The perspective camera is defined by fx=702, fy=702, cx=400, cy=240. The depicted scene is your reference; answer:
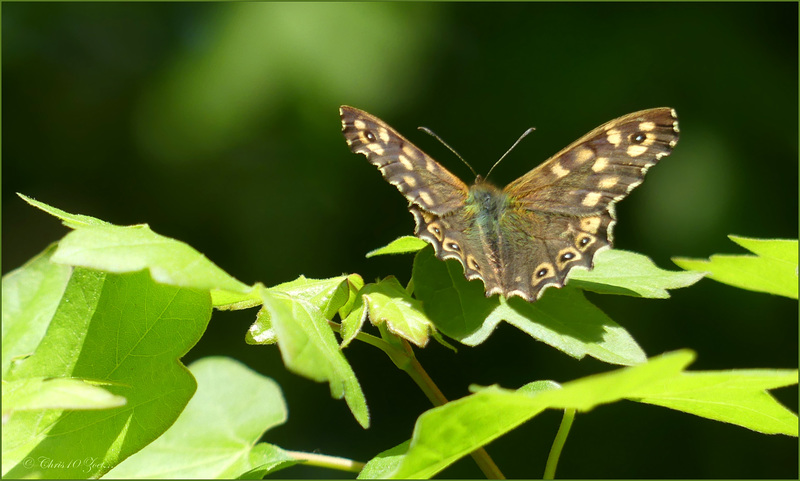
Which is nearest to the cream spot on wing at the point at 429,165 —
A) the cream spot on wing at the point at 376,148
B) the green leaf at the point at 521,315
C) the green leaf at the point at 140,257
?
the cream spot on wing at the point at 376,148

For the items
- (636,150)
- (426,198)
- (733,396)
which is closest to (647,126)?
(636,150)

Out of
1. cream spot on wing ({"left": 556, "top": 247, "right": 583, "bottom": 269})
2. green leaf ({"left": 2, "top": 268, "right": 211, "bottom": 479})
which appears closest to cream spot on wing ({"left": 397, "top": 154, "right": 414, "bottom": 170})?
cream spot on wing ({"left": 556, "top": 247, "right": 583, "bottom": 269})

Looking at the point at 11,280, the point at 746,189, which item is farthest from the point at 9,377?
the point at 746,189

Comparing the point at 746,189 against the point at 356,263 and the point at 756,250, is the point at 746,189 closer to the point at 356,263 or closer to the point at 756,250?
the point at 356,263

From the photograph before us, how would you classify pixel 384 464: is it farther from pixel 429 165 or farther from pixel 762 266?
pixel 429 165

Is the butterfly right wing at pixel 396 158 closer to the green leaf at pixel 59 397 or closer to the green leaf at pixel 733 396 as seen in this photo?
the green leaf at pixel 733 396

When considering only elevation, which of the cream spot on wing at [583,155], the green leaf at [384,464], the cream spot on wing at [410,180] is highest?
the cream spot on wing at [583,155]
